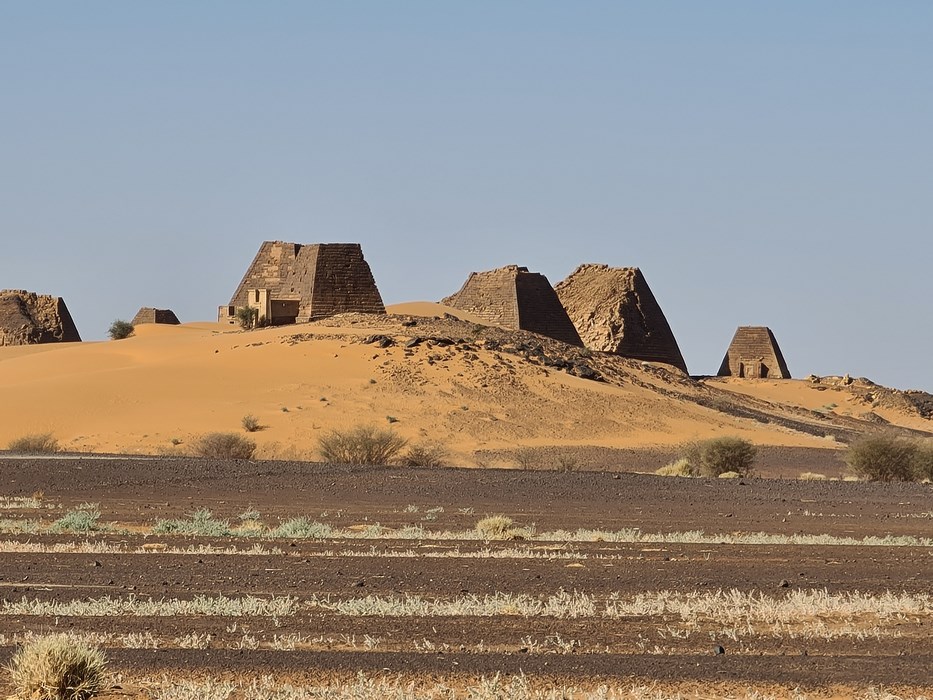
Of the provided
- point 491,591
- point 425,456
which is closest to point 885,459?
point 425,456

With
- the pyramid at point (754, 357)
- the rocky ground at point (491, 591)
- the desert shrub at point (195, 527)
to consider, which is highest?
the pyramid at point (754, 357)

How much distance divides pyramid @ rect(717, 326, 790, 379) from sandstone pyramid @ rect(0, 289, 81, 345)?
37319 millimetres

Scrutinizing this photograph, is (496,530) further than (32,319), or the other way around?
(32,319)

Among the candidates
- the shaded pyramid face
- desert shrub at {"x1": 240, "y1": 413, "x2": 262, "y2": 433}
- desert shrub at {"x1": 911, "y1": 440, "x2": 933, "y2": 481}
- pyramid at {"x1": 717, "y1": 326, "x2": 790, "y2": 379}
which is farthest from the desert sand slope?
pyramid at {"x1": 717, "y1": 326, "x2": 790, "y2": 379}

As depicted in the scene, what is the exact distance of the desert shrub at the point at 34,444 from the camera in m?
37.1

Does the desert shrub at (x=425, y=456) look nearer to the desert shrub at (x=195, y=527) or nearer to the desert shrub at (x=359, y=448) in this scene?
the desert shrub at (x=359, y=448)

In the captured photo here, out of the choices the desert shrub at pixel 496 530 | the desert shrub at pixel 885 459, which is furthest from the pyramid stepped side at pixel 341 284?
the desert shrub at pixel 496 530

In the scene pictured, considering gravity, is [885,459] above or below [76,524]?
above

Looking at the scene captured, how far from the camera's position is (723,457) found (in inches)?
1350

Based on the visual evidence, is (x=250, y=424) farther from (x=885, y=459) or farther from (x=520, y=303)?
(x=520, y=303)

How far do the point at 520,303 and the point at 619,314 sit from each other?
847 centimetres

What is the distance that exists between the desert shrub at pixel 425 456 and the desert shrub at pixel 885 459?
923cm

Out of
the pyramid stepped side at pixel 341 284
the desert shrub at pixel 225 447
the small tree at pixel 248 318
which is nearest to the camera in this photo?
the desert shrub at pixel 225 447

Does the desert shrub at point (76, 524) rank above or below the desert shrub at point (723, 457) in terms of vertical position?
below
